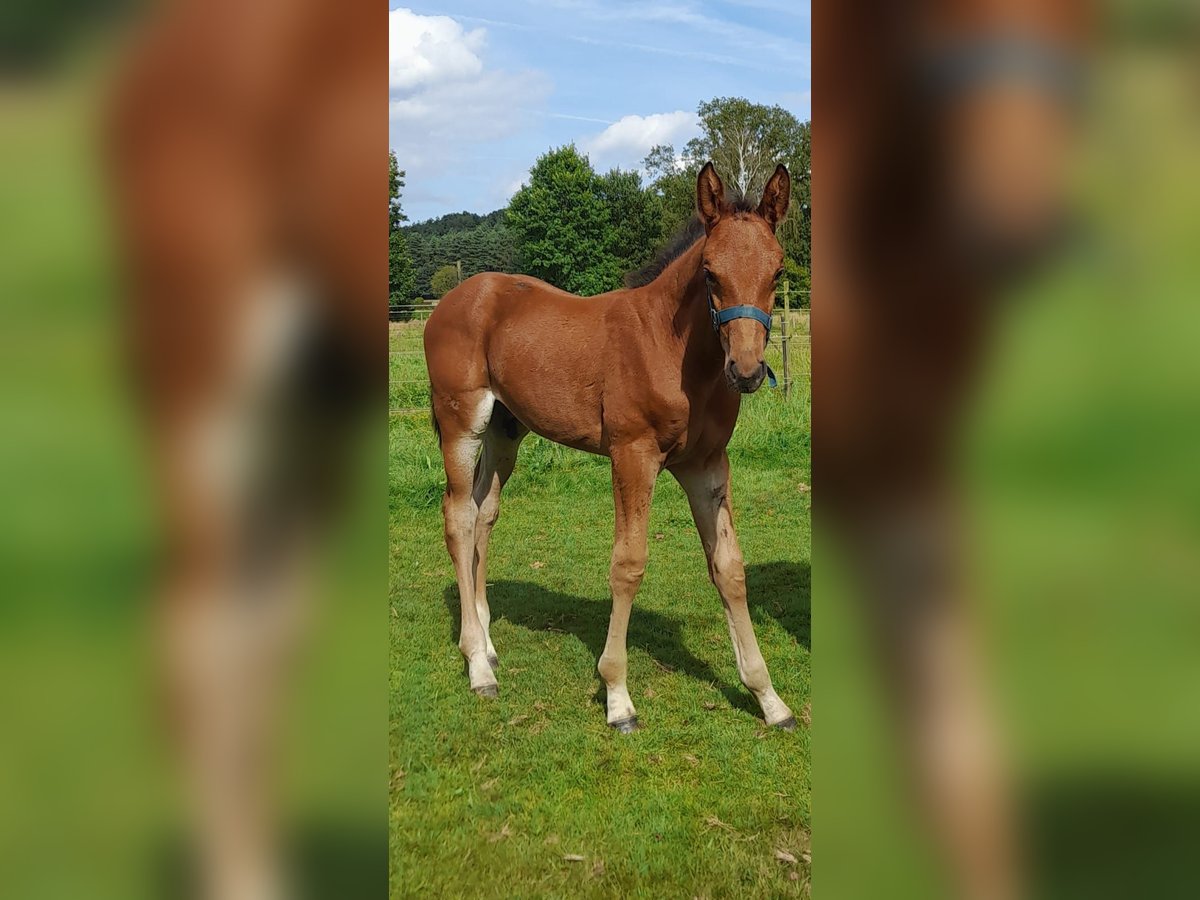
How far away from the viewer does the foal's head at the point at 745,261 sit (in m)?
3.18

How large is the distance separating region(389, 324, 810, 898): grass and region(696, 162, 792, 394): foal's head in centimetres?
161

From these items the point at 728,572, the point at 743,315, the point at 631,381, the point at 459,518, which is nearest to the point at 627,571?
the point at 728,572

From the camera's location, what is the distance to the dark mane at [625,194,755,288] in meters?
4.20

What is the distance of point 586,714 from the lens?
4.04 metres

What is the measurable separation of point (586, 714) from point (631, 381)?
164 centimetres

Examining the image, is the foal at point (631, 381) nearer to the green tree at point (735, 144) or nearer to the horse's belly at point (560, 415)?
the horse's belly at point (560, 415)

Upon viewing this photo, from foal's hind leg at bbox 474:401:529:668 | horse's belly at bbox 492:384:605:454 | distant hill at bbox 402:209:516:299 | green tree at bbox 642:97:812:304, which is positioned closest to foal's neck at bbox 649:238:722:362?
horse's belly at bbox 492:384:605:454

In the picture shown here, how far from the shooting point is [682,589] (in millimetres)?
5941

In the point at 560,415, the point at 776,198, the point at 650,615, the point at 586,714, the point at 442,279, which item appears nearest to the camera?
the point at 776,198
